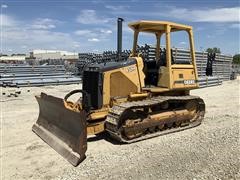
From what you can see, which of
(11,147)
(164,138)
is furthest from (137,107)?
(11,147)

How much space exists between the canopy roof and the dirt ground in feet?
8.59

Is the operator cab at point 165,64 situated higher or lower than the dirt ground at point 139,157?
higher

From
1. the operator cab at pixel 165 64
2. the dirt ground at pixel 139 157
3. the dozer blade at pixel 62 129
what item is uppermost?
the operator cab at pixel 165 64

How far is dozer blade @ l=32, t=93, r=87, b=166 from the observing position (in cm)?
616

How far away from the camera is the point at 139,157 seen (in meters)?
6.24

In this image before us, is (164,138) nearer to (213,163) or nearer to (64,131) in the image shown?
(213,163)

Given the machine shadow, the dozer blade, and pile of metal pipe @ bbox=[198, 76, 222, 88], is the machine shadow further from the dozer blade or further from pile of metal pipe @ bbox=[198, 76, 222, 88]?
pile of metal pipe @ bbox=[198, 76, 222, 88]

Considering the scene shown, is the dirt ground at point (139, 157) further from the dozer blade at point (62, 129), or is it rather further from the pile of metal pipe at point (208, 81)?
the pile of metal pipe at point (208, 81)

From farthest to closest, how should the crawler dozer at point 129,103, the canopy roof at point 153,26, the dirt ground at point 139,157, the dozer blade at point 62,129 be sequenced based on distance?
the canopy roof at point 153,26 < the crawler dozer at point 129,103 < the dozer blade at point 62,129 < the dirt ground at point 139,157

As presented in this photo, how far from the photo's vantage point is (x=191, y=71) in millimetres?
8875

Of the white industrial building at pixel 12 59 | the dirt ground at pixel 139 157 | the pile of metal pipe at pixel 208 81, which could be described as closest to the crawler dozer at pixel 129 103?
the dirt ground at pixel 139 157

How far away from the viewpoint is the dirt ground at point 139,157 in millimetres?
5520

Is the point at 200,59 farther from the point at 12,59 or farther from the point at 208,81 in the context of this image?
the point at 12,59

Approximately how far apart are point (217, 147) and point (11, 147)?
4351 millimetres
